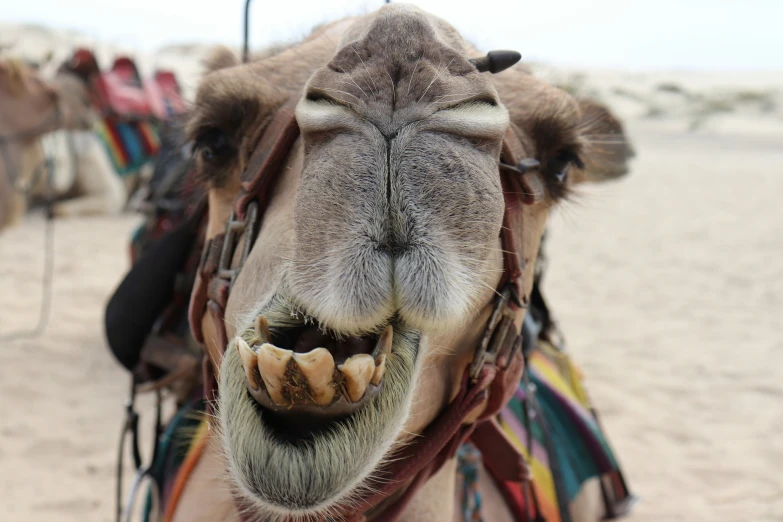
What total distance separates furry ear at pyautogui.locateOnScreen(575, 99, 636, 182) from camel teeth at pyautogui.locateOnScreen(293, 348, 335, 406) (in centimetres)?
91

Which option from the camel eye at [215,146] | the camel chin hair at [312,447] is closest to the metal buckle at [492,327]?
the camel chin hair at [312,447]

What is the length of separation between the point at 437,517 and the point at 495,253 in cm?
59

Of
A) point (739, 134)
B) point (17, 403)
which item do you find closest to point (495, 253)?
point (17, 403)

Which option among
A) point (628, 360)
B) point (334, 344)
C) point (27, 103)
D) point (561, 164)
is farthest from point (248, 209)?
point (27, 103)

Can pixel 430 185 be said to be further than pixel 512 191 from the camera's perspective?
No

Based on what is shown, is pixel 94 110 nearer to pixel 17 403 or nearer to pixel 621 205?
pixel 17 403

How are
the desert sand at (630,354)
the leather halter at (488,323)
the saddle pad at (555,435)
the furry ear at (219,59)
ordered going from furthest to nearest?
the desert sand at (630,354) → the saddle pad at (555,435) → the furry ear at (219,59) → the leather halter at (488,323)

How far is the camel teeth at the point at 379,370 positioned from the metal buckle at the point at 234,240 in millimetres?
435

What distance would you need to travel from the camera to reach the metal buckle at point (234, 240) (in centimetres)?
143

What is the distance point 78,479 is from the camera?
13.7 ft

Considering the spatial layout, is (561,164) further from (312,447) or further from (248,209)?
(312,447)

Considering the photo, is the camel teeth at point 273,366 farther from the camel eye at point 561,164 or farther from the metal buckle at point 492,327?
the camel eye at point 561,164

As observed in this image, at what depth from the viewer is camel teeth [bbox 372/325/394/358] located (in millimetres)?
1099

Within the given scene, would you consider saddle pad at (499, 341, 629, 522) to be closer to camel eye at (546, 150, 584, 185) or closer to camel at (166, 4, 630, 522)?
camel eye at (546, 150, 584, 185)
